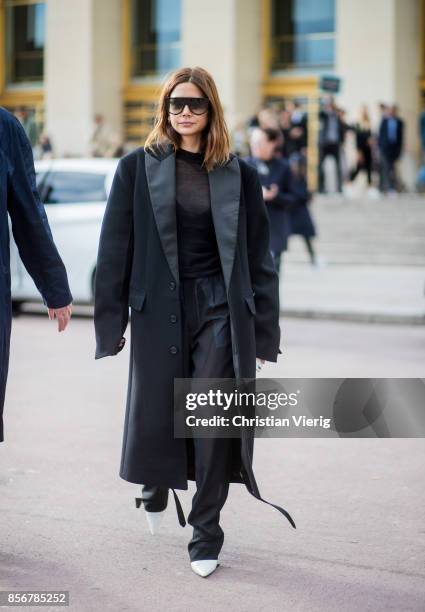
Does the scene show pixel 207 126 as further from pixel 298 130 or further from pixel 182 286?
pixel 298 130

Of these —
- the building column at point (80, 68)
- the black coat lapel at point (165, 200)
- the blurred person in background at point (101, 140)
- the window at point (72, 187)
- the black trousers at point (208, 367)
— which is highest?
the building column at point (80, 68)

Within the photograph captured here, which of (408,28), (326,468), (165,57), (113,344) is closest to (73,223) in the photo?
(326,468)

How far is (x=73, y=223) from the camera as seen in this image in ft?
45.7

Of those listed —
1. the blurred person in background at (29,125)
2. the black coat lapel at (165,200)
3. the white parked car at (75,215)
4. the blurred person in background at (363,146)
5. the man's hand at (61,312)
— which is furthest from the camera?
the blurred person in background at (29,125)

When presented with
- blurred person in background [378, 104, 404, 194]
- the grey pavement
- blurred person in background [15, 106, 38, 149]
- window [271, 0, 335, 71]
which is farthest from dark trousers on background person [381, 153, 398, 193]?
blurred person in background [15, 106, 38, 149]

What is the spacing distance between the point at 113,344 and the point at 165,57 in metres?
30.4

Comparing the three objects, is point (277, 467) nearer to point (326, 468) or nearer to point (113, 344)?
point (326, 468)

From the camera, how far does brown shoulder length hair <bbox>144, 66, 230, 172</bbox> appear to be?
4.84 meters

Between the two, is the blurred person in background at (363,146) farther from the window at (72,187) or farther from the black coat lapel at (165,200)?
the black coat lapel at (165,200)

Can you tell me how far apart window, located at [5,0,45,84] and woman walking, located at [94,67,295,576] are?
3197cm

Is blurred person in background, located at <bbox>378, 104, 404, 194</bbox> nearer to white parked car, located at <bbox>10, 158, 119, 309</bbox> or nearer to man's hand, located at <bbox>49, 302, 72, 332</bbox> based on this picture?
white parked car, located at <bbox>10, 158, 119, 309</bbox>

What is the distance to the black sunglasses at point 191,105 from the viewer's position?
4.84 m

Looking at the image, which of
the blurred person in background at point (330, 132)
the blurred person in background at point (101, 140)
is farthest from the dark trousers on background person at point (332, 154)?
the blurred person in background at point (101, 140)

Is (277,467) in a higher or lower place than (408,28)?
lower
